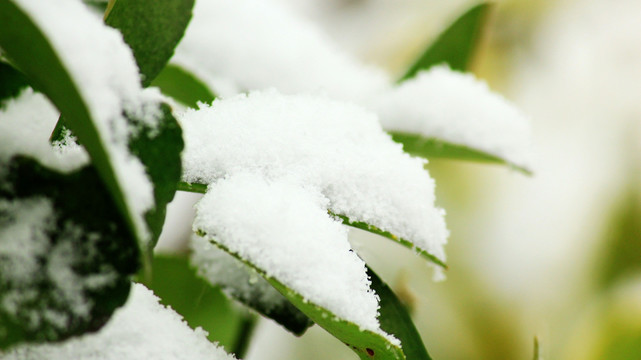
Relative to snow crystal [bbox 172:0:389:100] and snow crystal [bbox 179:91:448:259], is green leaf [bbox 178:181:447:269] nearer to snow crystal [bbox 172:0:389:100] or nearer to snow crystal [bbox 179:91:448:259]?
snow crystal [bbox 179:91:448:259]

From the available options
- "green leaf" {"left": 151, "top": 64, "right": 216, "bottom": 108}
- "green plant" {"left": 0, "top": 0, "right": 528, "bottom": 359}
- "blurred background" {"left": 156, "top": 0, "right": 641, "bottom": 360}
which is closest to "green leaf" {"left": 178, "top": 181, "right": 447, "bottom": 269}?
"green plant" {"left": 0, "top": 0, "right": 528, "bottom": 359}

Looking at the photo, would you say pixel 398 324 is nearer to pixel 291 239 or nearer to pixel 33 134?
pixel 291 239

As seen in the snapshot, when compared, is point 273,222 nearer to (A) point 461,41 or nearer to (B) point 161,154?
(B) point 161,154

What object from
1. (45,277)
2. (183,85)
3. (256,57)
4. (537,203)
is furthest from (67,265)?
(537,203)

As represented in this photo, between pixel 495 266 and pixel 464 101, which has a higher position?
pixel 464 101

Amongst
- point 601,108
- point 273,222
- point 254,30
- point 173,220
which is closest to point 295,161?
point 273,222

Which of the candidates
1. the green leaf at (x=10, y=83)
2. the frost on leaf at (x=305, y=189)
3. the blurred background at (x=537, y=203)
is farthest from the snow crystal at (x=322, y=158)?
the blurred background at (x=537, y=203)

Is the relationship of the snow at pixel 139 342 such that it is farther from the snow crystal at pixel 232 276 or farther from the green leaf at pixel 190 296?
the green leaf at pixel 190 296

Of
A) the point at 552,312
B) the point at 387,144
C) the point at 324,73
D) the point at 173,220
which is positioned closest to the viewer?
the point at 387,144
